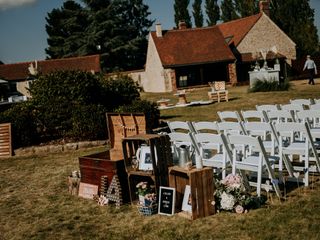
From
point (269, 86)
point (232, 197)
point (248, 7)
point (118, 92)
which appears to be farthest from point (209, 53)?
point (232, 197)

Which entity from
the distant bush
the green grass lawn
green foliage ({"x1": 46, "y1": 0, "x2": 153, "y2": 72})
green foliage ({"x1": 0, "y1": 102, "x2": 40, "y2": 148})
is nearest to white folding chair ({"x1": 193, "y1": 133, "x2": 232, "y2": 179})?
the green grass lawn

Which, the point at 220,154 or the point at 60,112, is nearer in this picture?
the point at 220,154

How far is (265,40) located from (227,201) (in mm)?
38702

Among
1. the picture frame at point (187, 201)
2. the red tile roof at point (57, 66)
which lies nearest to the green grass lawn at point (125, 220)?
the picture frame at point (187, 201)

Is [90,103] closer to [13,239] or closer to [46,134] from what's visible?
[46,134]

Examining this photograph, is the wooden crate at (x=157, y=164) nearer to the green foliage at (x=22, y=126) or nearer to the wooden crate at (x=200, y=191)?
the wooden crate at (x=200, y=191)

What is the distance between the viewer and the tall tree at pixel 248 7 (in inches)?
2042

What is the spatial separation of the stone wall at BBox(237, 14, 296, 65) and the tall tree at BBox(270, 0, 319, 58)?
2.13 metres

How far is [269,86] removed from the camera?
80.6ft

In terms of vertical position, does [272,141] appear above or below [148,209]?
above

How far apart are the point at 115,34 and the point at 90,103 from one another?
135 feet

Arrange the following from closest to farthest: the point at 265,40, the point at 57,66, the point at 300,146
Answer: the point at 300,146 → the point at 265,40 → the point at 57,66

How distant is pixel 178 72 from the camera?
39.4 meters

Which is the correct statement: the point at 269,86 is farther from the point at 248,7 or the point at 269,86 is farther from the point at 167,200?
the point at 248,7
